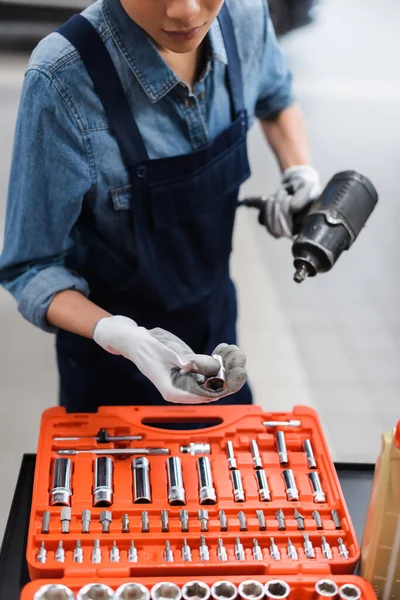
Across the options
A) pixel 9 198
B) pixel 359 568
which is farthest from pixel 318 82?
pixel 359 568

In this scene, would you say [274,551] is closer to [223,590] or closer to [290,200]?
[223,590]

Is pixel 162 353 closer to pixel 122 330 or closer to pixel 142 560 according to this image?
pixel 122 330

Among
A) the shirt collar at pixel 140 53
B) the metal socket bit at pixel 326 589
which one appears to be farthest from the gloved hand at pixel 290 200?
the metal socket bit at pixel 326 589

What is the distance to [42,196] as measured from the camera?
1.00 m

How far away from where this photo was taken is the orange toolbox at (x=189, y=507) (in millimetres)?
798

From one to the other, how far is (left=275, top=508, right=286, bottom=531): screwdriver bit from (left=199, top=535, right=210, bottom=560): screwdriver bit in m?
0.09

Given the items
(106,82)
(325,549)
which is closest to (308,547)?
(325,549)

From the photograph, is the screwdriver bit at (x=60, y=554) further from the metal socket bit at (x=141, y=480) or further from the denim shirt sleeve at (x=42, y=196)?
the denim shirt sleeve at (x=42, y=196)

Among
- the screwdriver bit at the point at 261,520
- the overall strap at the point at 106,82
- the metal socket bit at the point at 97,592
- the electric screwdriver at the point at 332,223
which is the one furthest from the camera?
the electric screwdriver at the point at 332,223

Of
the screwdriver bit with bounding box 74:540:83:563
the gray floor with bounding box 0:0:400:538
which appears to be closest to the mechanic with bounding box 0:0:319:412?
the screwdriver bit with bounding box 74:540:83:563

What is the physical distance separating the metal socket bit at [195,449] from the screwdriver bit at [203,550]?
14cm

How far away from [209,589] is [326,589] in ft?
0.41

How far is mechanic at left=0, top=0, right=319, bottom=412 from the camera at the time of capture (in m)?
0.95

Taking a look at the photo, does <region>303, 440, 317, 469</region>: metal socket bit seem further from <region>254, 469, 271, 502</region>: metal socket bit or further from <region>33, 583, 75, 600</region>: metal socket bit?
<region>33, 583, 75, 600</region>: metal socket bit
